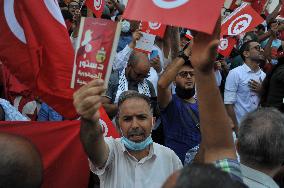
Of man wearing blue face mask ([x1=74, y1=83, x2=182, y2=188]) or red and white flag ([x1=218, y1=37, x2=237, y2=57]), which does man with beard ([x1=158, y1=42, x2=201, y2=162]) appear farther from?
red and white flag ([x1=218, y1=37, x2=237, y2=57])

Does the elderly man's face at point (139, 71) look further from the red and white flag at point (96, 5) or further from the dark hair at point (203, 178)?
the dark hair at point (203, 178)

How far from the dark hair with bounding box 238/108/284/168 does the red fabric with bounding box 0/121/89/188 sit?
149 cm

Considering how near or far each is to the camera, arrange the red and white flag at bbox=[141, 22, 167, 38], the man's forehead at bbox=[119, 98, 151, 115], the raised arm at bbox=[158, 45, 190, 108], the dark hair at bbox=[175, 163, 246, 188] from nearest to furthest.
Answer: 1. the dark hair at bbox=[175, 163, 246, 188]
2. the man's forehead at bbox=[119, 98, 151, 115]
3. the raised arm at bbox=[158, 45, 190, 108]
4. the red and white flag at bbox=[141, 22, 167, 38]

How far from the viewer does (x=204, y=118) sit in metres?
2.06

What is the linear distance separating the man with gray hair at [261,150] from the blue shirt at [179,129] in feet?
6.28

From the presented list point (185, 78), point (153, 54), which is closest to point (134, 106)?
point (185, 78)

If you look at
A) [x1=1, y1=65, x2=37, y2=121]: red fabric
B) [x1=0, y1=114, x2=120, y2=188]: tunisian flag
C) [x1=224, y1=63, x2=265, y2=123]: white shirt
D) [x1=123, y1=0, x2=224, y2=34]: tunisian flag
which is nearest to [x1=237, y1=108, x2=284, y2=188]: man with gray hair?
[x1=123, y1=0, x2=224, y2=34]: tunisian flag

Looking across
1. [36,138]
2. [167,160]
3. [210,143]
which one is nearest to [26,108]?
[36,138]

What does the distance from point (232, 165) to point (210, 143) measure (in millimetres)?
129

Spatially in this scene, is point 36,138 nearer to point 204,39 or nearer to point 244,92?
point 204,39

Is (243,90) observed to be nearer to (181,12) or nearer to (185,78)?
(185,78)

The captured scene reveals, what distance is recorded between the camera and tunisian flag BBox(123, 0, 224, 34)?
6.49 feet

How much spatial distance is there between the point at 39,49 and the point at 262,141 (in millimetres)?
1649

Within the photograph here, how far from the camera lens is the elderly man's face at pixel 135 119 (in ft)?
10.1
